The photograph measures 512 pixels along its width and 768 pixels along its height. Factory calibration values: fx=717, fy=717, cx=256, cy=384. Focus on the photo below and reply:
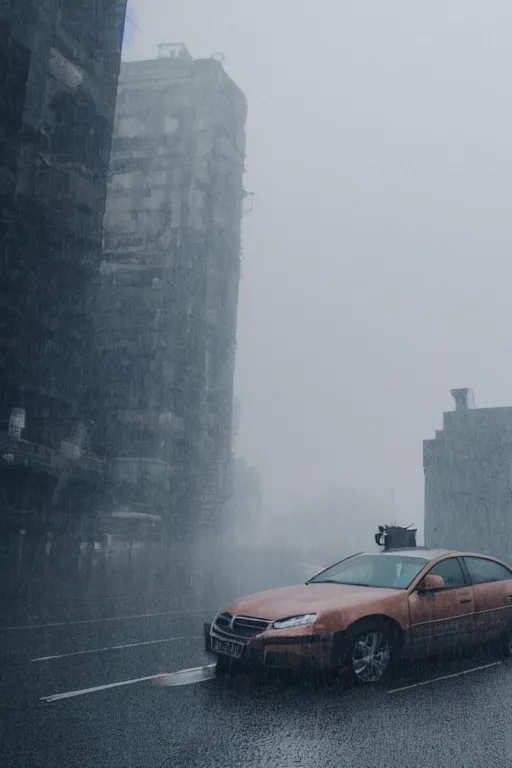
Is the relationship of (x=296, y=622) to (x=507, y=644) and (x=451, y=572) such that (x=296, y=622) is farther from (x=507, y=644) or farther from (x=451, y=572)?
(x=507, y=644)

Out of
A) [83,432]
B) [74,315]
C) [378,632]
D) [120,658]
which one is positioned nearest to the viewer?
[378,632]

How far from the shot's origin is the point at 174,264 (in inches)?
1636

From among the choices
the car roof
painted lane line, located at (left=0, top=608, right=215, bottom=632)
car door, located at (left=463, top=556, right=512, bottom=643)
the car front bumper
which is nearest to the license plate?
the car front bumper

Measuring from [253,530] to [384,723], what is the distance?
8668 centimetres

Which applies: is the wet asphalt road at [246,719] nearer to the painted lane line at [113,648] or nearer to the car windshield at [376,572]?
the painted lane line at [113,648]

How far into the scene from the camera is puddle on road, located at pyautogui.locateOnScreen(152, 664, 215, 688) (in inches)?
285

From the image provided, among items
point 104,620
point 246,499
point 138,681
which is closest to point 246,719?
point 138,681

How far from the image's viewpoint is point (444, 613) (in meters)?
7.72

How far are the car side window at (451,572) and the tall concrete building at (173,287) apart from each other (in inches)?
1181

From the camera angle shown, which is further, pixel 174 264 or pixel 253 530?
pixel 253 530

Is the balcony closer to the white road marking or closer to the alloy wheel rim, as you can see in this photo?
the white road marking

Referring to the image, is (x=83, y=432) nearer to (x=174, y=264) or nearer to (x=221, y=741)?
(x=174, y=264)

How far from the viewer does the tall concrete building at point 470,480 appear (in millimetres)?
40250

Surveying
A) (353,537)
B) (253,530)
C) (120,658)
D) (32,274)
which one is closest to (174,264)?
(32,274)
